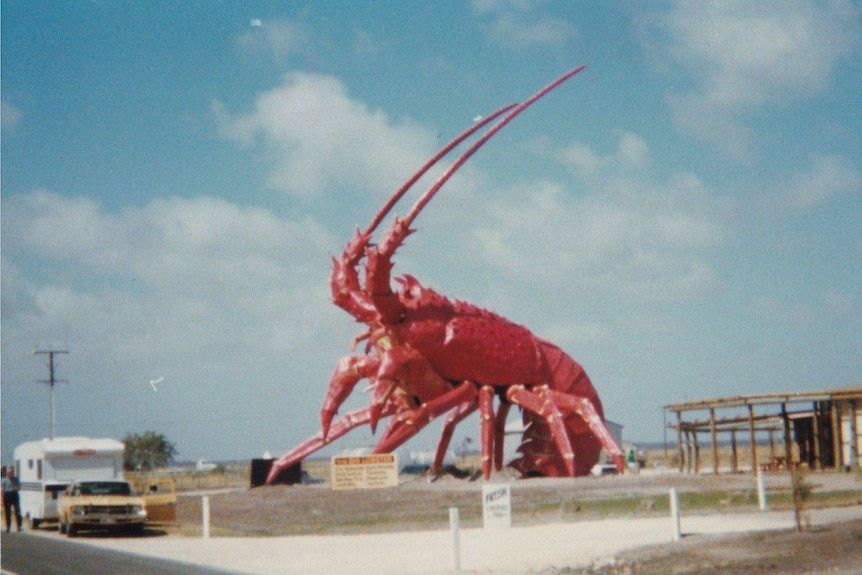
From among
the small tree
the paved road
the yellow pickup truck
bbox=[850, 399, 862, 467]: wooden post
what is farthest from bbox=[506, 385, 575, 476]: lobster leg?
the small tree

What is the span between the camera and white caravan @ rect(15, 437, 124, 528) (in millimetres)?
29219

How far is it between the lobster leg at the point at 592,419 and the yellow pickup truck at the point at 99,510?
13.4 meters

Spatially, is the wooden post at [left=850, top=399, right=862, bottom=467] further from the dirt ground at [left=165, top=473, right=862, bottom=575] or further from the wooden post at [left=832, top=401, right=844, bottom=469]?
the dirt ground at [left=165, top=473, right=862, bottom=575]

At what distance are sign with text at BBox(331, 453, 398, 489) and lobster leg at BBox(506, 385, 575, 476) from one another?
4554 mm

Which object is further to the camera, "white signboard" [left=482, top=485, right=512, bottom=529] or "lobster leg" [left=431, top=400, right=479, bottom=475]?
"lobster leg" [left=431, top=400, right=479, bottom=475]

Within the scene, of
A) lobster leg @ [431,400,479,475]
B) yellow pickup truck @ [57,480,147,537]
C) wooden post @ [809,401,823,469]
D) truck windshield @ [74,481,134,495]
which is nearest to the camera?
yellow pickup truck @ [57,480,147,537]

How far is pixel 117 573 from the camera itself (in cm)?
1587

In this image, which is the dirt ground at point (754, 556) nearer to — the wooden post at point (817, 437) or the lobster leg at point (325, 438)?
the lobster leg at point (325, 438)

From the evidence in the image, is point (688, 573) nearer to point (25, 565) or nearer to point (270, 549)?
point (270, 549)

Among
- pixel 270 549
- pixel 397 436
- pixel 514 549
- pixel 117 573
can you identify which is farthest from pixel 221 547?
pixel 397 436

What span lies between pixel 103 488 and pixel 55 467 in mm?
5590

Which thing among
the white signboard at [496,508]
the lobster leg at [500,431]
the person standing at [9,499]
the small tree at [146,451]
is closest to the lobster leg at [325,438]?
the lobster leg at [500,431]

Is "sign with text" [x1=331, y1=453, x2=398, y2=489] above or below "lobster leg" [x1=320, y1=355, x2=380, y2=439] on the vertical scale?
below

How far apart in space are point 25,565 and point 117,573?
8.68ft
